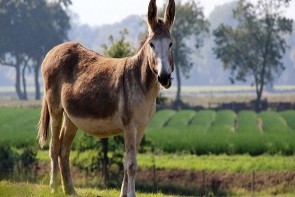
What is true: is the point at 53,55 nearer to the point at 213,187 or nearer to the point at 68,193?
the point at 68,193

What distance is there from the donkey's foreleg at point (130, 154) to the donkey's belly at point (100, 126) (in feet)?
1.14

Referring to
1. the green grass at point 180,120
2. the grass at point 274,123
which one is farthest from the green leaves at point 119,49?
the green grass at point 180,120

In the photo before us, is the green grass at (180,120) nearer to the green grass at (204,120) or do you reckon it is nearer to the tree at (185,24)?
the green grass at (204,120)

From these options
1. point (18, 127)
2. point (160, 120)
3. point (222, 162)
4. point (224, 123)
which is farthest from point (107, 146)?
point (160, 120)

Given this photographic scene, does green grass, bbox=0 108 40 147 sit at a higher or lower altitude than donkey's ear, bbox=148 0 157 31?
lower

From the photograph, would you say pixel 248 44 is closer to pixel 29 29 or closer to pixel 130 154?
pixel 29 29

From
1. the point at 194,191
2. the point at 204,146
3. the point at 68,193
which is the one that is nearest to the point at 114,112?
the point at 68,193

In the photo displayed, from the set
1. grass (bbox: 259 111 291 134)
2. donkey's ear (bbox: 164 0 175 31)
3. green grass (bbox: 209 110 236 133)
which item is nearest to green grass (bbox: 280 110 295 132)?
grass (bbox: 259 111 291 134)

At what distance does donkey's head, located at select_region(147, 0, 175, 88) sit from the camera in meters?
8.62

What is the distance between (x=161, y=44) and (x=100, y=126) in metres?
1.76

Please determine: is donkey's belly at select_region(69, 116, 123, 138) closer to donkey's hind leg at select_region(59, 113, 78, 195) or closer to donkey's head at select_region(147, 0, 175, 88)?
donkey's hind leg at select_region(59, 113, 78, 195)

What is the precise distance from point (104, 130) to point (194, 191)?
16770mm

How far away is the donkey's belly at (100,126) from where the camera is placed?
966cm

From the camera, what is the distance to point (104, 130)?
9828 mm
